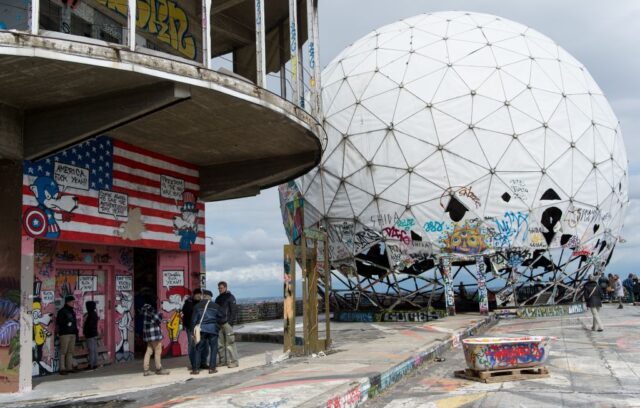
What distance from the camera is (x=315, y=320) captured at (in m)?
12.5

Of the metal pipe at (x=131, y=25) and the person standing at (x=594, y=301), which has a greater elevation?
the metal pipe at (x=131, y=25)

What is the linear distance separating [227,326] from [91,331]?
270cm

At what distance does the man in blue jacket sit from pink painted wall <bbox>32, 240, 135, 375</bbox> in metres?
2.68

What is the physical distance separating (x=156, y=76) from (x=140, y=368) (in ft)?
19.9

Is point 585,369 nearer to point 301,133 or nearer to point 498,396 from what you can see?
point 498,396

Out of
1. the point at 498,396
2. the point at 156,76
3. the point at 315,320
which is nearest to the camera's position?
the point at 498,396

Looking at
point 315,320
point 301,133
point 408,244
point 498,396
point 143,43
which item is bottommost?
point 498,396

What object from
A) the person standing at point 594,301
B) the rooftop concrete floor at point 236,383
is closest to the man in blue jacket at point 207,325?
the rooftop concrete floor at point 236,383

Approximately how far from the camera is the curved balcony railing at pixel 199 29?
10.1 meters

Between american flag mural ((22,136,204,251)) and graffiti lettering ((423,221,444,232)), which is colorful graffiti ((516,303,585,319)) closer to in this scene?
graffiti lettering ((423,221,444,232))

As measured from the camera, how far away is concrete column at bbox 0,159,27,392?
911 centimetres

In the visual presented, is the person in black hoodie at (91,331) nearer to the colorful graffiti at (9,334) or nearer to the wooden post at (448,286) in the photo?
the colorful graffiti at (9,334)

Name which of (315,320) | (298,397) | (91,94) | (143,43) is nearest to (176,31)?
(143,43)

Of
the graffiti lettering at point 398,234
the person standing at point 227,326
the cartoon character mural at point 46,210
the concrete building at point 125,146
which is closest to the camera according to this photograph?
the concrete building at point 125,146
